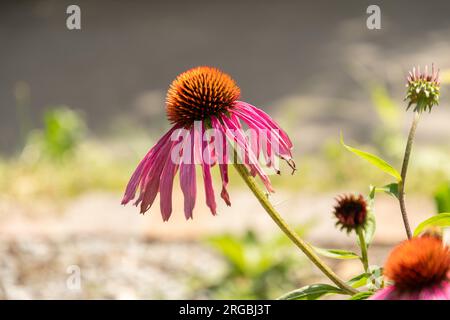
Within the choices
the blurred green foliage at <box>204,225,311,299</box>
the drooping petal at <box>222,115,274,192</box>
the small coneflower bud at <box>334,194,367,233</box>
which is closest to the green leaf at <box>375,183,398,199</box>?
the small coneflower bud at <box>334,194,367,233</box>

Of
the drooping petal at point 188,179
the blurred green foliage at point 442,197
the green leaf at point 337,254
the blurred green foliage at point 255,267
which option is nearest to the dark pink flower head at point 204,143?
the drooping petal at point 188,179

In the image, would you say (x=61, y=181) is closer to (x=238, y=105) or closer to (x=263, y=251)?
(x=263, y=251)

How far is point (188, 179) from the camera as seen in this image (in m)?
0.68

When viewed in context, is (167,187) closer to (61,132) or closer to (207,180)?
(207,180)

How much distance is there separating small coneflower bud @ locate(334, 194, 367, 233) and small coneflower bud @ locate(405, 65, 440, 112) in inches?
4.8

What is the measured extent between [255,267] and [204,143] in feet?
3.84

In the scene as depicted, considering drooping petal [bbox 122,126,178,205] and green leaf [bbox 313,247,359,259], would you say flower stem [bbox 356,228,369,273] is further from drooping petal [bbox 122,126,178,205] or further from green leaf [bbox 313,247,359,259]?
drooping petal [bbox 122,126,178,205]

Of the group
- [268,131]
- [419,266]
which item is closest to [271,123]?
[268,131]

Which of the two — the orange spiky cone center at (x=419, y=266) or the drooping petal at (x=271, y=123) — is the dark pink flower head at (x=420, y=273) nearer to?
the orange spiky cone center at (x=419, y=266)

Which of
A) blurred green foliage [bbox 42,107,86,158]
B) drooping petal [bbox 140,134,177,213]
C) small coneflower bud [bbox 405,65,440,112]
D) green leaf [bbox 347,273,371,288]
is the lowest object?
green leaf [bbox 347,273,371,288]

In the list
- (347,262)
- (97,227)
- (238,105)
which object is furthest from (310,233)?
(238,105)

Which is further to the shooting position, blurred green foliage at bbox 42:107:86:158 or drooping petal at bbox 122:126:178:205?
blurred green foliage at bbox 42:107:86:158

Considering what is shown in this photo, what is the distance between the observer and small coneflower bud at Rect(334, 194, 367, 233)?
0.77 m

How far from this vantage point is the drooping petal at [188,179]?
2.18 ft
